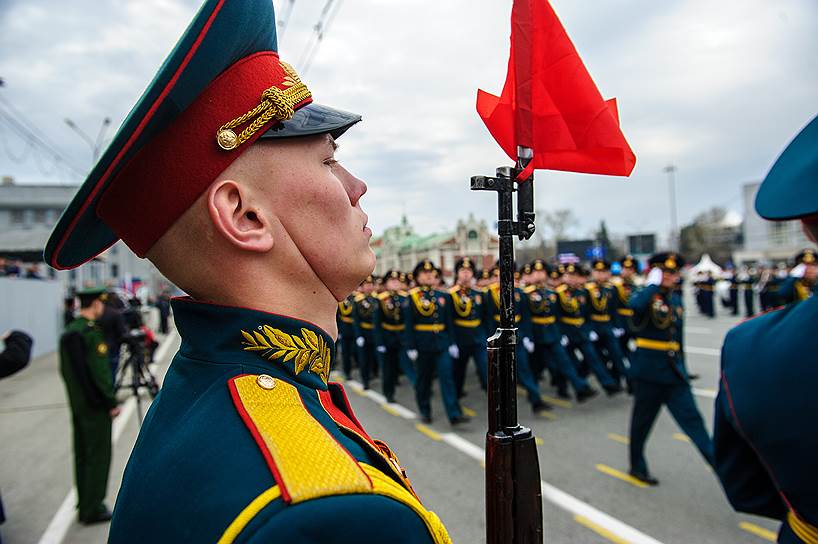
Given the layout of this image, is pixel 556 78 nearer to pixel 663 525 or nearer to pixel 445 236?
pixel 663 525

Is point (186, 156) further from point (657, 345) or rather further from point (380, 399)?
point (380, 399)

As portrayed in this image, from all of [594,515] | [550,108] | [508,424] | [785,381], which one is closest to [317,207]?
[508,424]

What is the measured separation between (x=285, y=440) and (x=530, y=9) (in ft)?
3.98

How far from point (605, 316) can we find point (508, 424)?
8439 millimetres

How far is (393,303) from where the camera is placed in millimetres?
9422

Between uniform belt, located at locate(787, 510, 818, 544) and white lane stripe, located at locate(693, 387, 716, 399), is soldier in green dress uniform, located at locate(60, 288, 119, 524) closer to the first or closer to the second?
uniform belt, located at locate(787, 510, 818, 544)

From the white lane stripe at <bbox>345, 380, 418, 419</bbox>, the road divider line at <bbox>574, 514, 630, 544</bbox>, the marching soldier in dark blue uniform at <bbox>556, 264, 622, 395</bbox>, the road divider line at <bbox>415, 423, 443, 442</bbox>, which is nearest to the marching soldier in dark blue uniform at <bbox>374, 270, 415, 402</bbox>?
the white lane stripe at <bbox>345, 380, 418, 419</bbox>

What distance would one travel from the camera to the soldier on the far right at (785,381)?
1519 millimetres

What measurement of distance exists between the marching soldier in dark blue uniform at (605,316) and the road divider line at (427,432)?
3.46m

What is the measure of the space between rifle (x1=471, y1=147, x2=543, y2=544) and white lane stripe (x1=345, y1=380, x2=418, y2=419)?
635 cm

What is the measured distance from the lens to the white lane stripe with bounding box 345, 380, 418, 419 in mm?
7613

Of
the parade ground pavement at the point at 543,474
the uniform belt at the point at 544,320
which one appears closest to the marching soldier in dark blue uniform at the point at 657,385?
the parade ground pavement at the point at 543,474

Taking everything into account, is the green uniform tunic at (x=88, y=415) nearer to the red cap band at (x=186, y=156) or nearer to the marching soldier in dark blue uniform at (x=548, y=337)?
the red cap band at (x=186, y=156)

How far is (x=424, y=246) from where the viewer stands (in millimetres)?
8539
